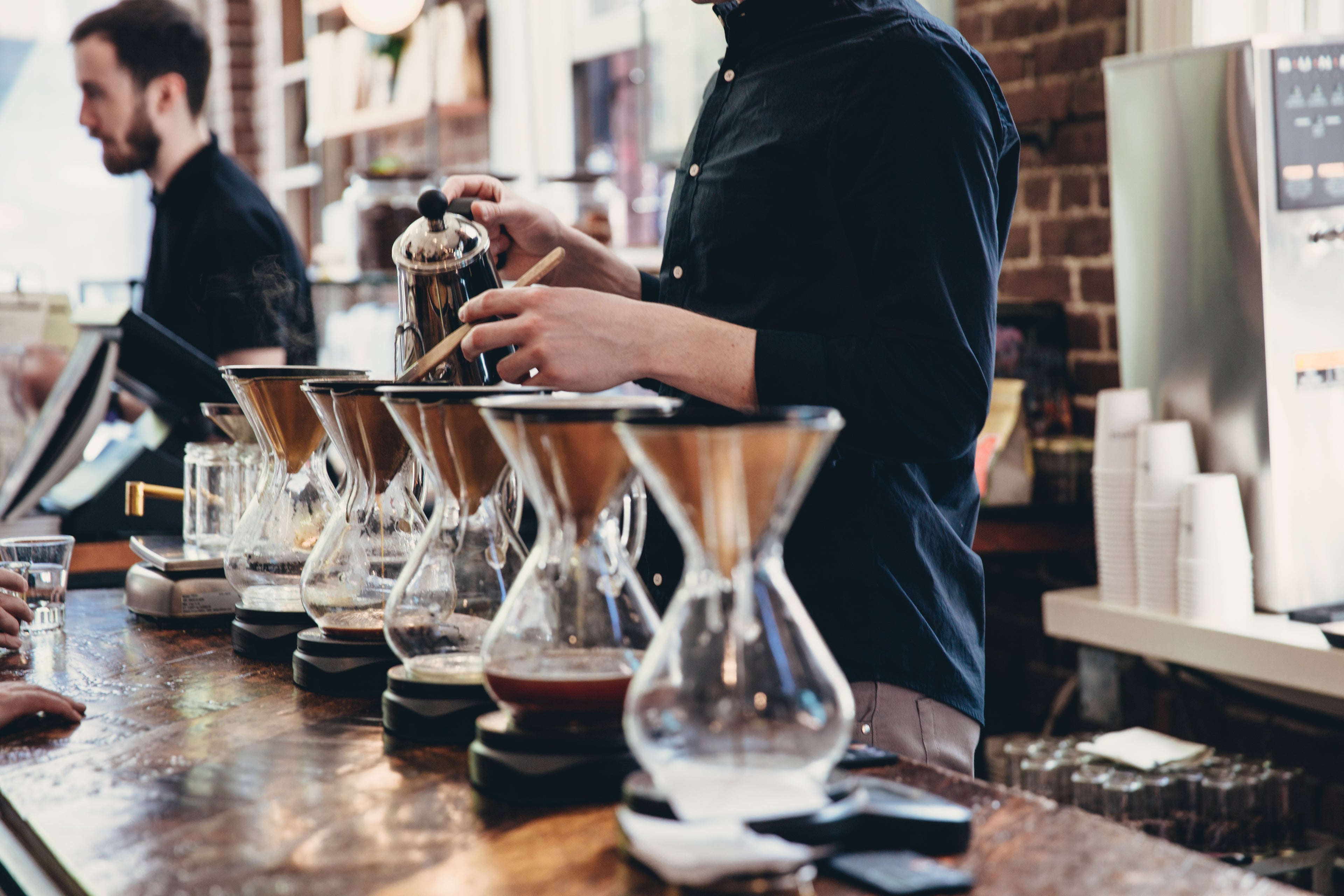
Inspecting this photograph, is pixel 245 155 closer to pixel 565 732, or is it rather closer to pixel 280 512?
pixel 280 512

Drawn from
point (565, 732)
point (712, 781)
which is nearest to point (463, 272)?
point (565, 732)

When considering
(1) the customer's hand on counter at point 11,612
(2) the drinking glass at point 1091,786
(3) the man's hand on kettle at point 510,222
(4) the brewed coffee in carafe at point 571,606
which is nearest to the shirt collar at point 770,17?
(3) the man's hand on kettle at point 510,222

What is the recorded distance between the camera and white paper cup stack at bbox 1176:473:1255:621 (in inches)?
81.7

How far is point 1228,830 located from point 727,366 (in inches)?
52.0

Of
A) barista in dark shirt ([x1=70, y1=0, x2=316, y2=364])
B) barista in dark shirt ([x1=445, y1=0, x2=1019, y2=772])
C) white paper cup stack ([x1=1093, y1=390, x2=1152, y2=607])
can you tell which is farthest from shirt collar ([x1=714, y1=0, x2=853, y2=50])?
barista in dark shirt ([x1=70, y1=0, x2=316, y2=364])

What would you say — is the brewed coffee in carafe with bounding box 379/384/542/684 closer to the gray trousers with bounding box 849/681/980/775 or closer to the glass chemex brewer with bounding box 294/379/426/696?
the glass chemex brewer with bounding box 294/379/426/696

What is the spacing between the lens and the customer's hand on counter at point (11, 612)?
1428mm

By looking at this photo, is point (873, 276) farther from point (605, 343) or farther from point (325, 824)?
point (325, 824)

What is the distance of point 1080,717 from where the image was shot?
9.11ft

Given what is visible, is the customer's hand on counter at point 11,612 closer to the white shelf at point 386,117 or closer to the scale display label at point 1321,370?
the scale display label at point 1321,370

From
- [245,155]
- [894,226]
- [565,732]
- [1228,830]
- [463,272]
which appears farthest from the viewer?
[245,155]

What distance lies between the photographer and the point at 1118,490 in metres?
2.30

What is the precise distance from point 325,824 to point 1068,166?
244 centimetres

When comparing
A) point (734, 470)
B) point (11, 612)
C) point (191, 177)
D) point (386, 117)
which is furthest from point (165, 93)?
point (386, 117)
